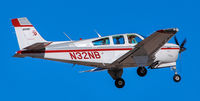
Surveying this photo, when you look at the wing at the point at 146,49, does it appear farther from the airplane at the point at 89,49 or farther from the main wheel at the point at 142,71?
the main wheel at the point at 142,71

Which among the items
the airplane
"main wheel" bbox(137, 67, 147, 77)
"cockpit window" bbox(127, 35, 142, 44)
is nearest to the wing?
the airplane

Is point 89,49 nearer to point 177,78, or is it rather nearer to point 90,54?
point 90,54

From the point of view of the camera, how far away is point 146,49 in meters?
16.3

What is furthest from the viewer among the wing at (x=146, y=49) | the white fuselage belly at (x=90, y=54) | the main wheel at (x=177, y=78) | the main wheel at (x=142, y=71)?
the main wheel at (x=177, y=78)

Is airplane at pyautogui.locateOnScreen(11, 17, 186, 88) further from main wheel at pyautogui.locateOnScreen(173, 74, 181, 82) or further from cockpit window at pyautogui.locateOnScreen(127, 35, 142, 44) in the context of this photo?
main wheel at pyautogui.locateOnScreen(173, 74, 181, 82)

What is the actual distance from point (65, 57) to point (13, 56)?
2.43 meters

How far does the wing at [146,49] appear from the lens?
49.2 ft

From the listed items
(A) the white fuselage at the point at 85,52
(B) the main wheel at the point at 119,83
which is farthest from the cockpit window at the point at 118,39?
(B) the main wheel at the point at 119,83

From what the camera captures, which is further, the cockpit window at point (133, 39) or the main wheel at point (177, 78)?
the main wheel at point (177, 78)

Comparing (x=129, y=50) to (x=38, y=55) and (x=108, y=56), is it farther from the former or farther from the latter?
(x=38, y=55)

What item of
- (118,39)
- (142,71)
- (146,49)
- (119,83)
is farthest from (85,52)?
(142,71)

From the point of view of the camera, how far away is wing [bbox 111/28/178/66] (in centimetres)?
1498

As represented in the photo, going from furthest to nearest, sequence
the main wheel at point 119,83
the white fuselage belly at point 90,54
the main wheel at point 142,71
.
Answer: the main wheel at point 119,83, the main wheel at point 142,71, the white fuselage belly at point 90,54

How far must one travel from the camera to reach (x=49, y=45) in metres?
16.8
